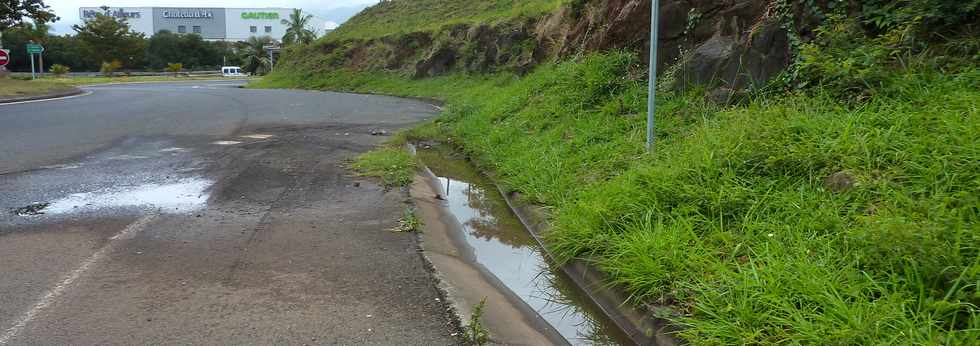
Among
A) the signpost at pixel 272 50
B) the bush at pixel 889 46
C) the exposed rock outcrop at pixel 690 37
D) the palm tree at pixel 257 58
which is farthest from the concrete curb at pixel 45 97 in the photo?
the palm tree at pixel 257 58

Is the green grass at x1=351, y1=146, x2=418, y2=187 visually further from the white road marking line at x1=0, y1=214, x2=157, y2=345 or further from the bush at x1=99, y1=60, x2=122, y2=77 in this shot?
the bush at x1=99, y1=60, x2=122, y2=77

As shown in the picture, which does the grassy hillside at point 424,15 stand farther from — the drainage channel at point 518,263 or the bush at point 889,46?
the bush at point 889,46

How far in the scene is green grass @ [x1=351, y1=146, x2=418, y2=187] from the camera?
8.09 meters

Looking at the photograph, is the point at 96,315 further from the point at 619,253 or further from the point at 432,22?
the point at 432,22

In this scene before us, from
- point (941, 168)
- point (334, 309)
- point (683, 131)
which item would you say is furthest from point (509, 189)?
point (941, 168)

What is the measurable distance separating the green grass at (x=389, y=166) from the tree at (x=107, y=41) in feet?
243

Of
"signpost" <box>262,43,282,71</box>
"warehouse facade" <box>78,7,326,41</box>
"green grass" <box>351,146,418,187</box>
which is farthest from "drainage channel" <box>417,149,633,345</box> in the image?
"warehouse facade" <box>78,7,326,41</box>

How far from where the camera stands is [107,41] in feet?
238

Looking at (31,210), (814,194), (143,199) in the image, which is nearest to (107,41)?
(143,199)

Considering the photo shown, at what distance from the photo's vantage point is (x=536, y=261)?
18.8ft

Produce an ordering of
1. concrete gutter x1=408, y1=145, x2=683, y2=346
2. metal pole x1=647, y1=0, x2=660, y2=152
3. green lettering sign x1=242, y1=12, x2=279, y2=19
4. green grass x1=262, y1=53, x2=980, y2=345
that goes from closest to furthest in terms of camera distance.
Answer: green grass x1=262, y1=53, x2=980, y2=345 → concrete gutter x1=408, y1=145, x2=683, y2=346 → metal pole x1=647, y1=0, x2=660, y2=152 → green lettering sign x1=242, y1=12, x2=279, y2=19

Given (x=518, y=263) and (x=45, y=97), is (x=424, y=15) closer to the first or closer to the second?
(x=45, y=97)

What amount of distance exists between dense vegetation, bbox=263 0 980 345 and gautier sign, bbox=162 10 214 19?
122231mm

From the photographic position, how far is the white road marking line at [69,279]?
3.61m
